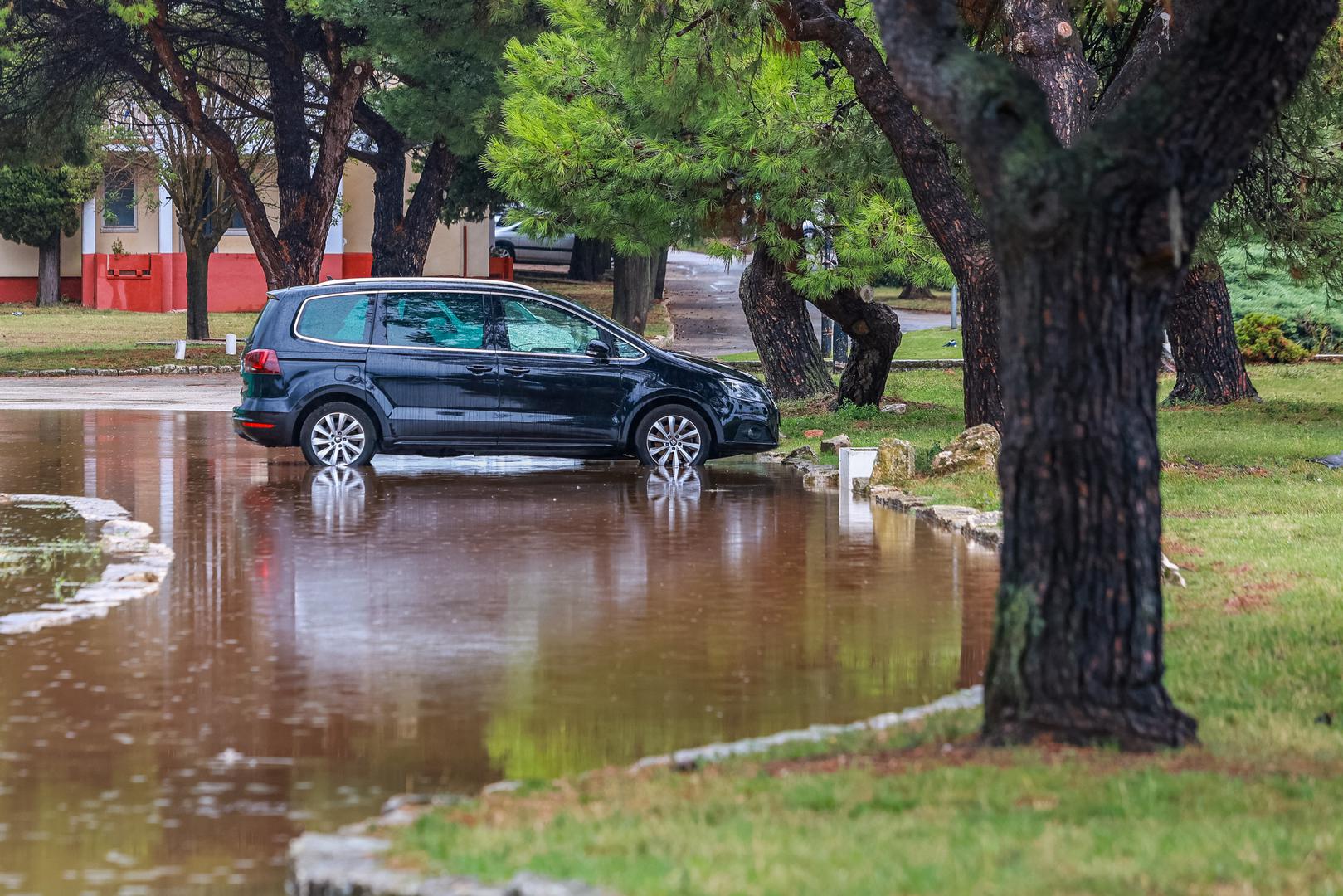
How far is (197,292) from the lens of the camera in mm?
43125

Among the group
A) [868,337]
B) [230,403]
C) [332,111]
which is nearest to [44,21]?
[332,111]

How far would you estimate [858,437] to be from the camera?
2053cm

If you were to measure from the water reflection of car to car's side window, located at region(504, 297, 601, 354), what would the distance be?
36.8 m

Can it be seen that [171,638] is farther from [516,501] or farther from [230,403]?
[230,403]

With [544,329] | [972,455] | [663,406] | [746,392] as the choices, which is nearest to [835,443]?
[746,392]

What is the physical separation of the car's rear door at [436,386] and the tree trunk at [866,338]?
22.8 ft

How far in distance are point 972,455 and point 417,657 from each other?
8648mm

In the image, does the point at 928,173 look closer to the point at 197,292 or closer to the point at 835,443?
the point at 835,443

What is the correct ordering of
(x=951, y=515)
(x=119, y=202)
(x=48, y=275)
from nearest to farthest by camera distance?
(x=951, y=515), (x=119, y=202), (x=48, y=275)

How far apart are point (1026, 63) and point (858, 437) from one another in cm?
534

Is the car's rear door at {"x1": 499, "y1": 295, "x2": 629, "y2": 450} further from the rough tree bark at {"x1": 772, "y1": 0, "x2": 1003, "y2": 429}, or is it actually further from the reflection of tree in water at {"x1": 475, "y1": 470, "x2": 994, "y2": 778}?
the reflection of tree in water at {"x1": 475, "y1": 470, "x2": 994, "y2": 778}

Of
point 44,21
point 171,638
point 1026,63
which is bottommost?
point 171,638

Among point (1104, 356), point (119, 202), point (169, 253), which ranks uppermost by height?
point (119, 202)

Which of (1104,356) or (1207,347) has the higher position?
(1104,356)
